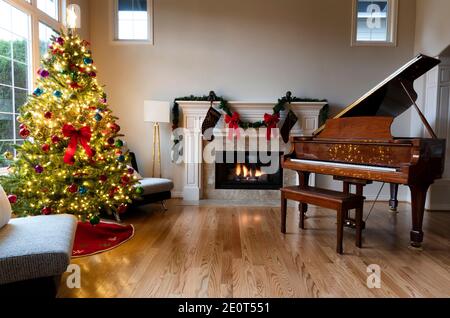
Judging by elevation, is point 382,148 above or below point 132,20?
below

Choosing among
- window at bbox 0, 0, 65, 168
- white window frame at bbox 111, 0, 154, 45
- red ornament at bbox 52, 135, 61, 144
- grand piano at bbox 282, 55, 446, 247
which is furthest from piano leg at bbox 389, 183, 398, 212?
window at bbox 0, 0, 65, 168

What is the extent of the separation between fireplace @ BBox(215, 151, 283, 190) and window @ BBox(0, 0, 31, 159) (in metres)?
2.78

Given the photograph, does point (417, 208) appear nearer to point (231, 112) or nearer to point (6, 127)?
point (231, 112)

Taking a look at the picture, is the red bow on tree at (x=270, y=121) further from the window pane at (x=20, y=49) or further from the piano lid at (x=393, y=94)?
the window pane at (x=20, y=49)

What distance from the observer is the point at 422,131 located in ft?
15.2

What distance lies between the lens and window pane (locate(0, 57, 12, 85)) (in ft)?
10.7

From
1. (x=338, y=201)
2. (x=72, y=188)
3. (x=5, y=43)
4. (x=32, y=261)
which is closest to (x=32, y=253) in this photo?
(x=32, y=261)

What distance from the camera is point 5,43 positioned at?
327 centimetres

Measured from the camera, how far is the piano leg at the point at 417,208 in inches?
108

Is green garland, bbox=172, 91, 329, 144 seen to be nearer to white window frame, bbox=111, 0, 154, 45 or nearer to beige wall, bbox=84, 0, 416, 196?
beige wall, bbox=84, 0, 416, 196

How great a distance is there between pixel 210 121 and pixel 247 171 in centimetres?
107

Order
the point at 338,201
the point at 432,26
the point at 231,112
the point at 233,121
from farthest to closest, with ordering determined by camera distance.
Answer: the point at 231,112 → the point at 233,121 → the point at 432,26 → the point at 338,201

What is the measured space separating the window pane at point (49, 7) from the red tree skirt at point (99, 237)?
2.81m
